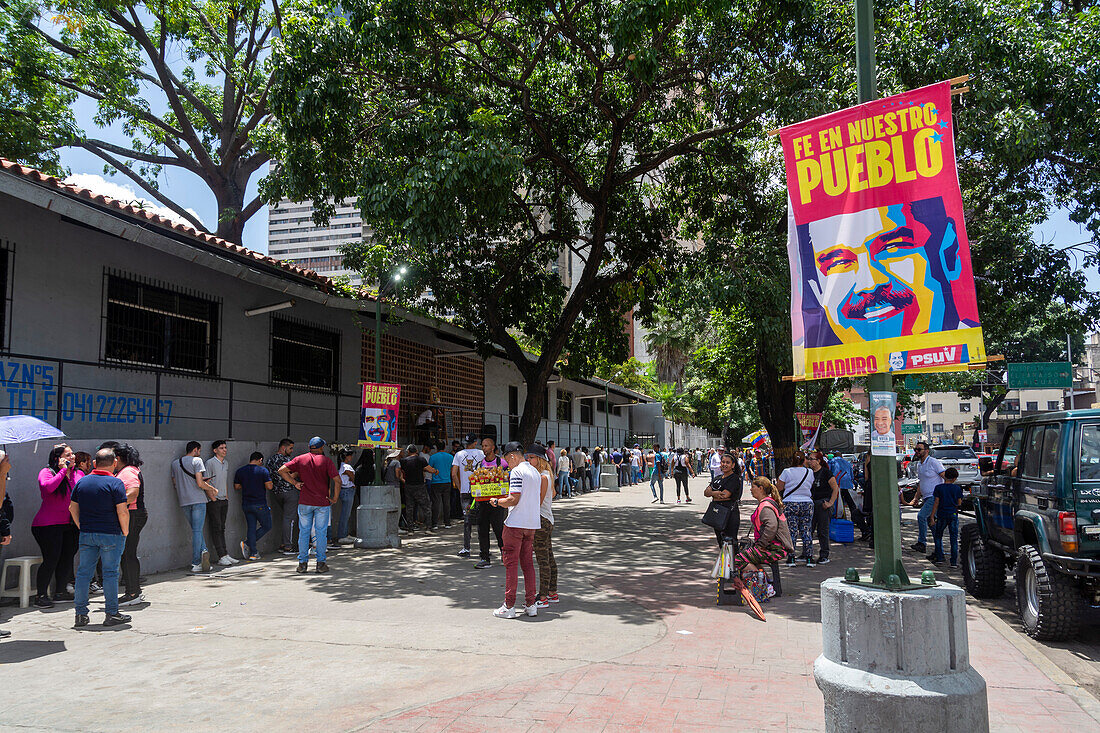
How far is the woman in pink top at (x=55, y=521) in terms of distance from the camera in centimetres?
805

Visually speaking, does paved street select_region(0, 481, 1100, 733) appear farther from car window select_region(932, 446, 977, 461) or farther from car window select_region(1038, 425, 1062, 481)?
car window select_region(932, 446, 977, 461)

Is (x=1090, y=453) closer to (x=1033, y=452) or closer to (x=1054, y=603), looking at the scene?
(x=1033, y=452)

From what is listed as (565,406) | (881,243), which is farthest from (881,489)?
(565,406)

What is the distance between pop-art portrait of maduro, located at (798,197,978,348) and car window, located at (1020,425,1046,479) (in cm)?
451

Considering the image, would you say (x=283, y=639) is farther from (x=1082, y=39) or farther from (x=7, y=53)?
(x=7, y=53)

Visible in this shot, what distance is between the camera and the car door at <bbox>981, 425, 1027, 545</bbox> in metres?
7.94

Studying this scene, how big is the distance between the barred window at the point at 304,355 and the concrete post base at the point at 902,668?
1296 centimetres

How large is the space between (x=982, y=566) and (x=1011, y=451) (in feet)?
4.91

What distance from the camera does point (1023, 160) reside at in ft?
37.4

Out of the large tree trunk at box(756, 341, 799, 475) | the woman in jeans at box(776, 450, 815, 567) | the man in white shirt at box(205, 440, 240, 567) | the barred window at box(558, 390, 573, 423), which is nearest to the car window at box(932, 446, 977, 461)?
the large tree trunk at box(756, 341, 799, 475)

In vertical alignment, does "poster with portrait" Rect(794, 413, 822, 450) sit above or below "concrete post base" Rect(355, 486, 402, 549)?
above

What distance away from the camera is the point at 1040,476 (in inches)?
285

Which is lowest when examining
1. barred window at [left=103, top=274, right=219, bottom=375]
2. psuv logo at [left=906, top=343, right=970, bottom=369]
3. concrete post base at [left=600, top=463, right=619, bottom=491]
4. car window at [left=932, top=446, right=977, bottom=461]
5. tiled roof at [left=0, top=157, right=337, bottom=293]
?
concrete post base at [left=600, top=463, right=619, bottom=491]

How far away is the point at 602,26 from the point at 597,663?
10.3 meters
